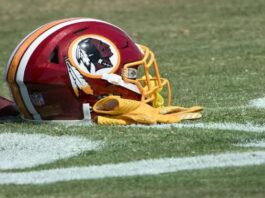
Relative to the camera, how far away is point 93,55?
24.9 ft

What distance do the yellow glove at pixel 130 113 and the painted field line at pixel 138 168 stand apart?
1.24m

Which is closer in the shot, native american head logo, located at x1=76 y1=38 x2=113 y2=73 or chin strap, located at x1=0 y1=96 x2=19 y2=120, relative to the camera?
native american head logo, located at x1=76 y1=38 x2=113 y2=73

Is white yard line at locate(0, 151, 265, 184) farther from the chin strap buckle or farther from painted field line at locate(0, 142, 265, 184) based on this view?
the chin strap buckle

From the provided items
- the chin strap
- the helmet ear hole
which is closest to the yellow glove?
the helmet ear hole

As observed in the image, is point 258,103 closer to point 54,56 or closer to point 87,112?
point 87,112

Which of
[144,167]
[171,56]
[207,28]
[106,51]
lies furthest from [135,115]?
[207,28]

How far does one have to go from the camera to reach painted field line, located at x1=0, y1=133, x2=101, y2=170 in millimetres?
6645

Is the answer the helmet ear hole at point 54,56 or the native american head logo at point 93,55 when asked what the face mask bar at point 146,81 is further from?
the helmet ear hole at point 54,56

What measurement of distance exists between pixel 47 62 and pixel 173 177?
7.15 feet

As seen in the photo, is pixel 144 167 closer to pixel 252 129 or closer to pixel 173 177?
pixel 173 177

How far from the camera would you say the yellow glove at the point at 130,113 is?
24.9ft

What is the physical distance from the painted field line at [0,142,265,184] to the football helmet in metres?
1.42

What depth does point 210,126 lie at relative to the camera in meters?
7.48

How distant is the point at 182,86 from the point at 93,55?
318 cm
